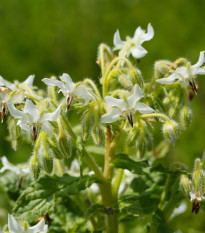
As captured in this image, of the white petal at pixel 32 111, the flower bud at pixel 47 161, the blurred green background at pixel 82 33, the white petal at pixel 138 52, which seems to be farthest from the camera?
the blurred green background at pixel 82 33

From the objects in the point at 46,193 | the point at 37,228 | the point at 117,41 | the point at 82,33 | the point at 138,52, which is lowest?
the point at 37,228

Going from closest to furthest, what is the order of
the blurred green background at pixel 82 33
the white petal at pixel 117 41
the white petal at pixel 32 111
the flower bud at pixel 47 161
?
the white petal at pixel 32 111 → the flower bud at pixel 47 161 → the white petal at pixel 117 41 → the blurred green background at pixel 82 33

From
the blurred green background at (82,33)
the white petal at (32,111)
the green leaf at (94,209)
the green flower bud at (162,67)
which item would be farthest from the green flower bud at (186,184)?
the blurred green background at (82,33)

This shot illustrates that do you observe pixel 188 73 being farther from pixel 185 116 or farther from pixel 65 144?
pixel 65 144

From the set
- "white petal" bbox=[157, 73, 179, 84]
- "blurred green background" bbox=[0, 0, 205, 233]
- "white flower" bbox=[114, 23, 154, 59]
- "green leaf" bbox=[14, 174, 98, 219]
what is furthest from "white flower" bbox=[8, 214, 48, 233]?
"blurred green background" bbox=[0, 0, 205, 233]

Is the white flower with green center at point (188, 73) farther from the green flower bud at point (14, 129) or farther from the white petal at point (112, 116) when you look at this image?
the green flower bud at point (14, 129)

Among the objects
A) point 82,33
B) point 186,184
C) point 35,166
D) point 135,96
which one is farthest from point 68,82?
point 82,33

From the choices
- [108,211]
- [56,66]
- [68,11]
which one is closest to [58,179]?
[108,211]

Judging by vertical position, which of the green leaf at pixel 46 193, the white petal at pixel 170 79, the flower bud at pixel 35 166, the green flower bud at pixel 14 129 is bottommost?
the green leaf at pixel 46 193
